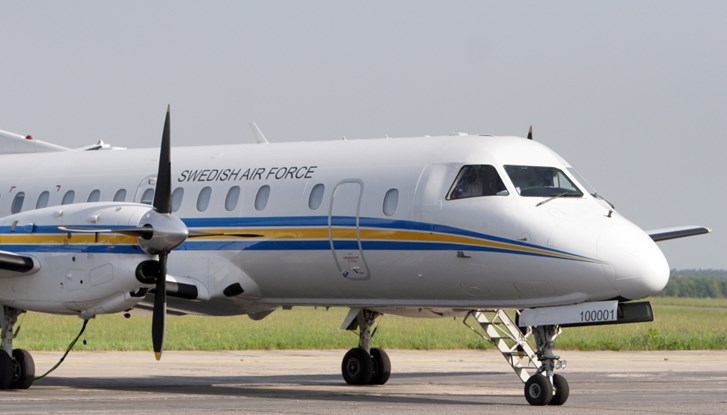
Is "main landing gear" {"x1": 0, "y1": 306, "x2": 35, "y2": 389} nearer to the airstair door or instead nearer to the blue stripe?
the blue stripe

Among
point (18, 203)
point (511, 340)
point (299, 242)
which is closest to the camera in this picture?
point (299, 242)

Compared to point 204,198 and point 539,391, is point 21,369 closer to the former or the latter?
point 204,198

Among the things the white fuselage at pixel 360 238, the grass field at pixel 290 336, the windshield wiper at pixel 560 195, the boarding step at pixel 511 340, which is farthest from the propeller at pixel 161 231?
the grass field at pixel 290 336

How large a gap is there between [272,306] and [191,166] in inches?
109

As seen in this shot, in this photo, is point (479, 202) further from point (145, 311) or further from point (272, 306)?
point (145, 311)

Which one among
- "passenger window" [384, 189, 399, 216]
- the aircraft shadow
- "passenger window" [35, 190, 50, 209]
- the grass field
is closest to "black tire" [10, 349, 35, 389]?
the aircraft shadow

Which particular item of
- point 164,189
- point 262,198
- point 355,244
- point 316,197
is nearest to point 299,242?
point 316,197

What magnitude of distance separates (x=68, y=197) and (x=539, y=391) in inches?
357

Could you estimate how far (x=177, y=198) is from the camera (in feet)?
73.3

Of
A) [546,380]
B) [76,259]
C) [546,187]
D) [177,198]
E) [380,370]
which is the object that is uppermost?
[177,198]

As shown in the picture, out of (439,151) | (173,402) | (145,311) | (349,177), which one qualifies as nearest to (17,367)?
(145,311)

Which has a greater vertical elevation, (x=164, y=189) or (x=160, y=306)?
(x=164, y=189)

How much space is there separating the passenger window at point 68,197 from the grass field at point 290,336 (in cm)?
892

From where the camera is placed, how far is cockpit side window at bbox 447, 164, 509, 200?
19156 mm
